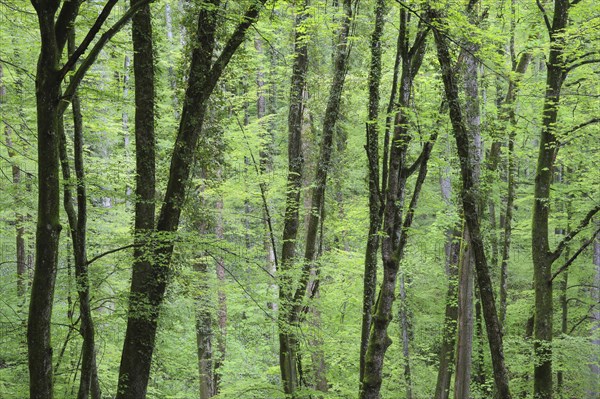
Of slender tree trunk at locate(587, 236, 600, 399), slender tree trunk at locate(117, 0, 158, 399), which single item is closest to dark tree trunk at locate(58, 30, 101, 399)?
slender tree trunk at locate(117, 0, 158, 399)

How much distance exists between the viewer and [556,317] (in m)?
17.3

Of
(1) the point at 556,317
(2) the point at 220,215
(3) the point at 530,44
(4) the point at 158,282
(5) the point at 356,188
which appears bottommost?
(1) the point at 556,317

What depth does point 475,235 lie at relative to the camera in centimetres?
654

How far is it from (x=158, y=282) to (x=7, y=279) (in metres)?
6.62

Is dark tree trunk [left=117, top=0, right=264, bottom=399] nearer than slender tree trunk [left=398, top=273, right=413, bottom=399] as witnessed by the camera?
Yes

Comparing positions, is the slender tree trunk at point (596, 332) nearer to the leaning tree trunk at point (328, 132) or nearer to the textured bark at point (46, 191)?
the leaning tree trunk at point (328, 132)

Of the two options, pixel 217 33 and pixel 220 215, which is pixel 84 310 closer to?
pixel 217 33

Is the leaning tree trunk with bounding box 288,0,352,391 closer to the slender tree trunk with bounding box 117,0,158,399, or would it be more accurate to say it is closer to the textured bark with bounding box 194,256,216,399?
the slender tree trunk with bounding box 117,0,158,399

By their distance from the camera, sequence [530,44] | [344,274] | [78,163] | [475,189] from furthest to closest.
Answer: [344,274] → [530,44] → [475,189] → [78,163]

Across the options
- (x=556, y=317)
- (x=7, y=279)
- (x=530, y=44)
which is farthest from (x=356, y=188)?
Answer: (x=7, y=279)

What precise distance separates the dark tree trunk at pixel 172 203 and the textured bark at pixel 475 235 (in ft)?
8.05

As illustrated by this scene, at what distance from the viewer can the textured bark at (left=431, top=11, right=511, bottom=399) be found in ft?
21.2

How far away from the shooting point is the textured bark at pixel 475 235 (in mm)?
6453

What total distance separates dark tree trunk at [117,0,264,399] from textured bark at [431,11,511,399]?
8.05ft
